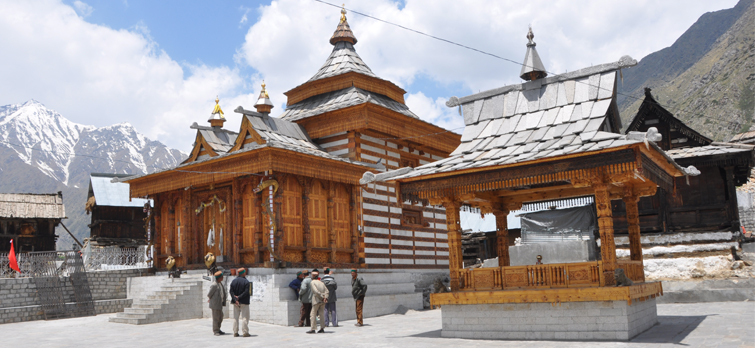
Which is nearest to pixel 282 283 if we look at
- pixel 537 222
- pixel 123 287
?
pixel 123 287

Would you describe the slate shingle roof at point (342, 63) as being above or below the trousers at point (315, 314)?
above

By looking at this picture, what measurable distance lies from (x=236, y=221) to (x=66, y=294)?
656 centimetres

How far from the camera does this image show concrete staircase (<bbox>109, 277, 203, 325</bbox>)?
17.5m

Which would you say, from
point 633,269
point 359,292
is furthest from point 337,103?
point 633,269

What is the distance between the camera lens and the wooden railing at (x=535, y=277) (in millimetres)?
11938

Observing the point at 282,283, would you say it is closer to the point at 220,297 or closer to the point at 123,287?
the point at 220,297

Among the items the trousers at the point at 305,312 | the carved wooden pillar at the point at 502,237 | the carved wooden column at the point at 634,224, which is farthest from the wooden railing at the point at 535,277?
the trousers at the point at 305,312

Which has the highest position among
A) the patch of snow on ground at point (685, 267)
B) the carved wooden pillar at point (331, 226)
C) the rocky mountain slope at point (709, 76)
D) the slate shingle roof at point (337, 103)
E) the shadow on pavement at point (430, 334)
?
the rocky mountain slope at point (709, 76)

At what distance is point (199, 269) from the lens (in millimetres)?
20719

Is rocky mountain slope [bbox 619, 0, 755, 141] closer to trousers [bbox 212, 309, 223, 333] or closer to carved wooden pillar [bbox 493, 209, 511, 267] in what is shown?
carved wooden pillar [bbox 493, 209, 511, 267]

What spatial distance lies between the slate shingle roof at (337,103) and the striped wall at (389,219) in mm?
1116

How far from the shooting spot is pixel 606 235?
11719 millimetres

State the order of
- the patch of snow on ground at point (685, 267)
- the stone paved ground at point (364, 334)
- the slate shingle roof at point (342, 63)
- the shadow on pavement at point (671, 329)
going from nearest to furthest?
the shadow on pavement at point (671, 329), the stone paved ground at point (364, 334), the patch of snow on ground at point (685, 267), the slate shingle roof at point (342, 63)

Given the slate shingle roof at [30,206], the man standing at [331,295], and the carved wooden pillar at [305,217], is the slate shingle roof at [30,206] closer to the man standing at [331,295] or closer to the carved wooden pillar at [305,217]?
the carved wooden pillar at [305,217]
